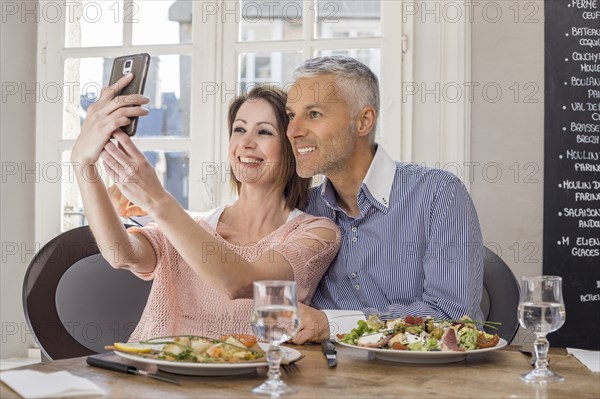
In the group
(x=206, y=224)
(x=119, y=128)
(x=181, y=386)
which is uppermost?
(x=119, y=128)

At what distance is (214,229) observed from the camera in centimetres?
220

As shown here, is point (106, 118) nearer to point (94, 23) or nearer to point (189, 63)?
point (189, 63)

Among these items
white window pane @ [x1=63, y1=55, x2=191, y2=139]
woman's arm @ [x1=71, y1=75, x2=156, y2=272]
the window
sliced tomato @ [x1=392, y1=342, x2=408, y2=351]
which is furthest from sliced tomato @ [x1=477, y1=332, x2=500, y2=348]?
white window pane @ [x1=63, y1=55, x2=191, y2=139]

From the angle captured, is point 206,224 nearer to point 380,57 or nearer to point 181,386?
point 181,386

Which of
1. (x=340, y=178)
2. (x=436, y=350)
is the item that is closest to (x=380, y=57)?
(x=340, y=178)

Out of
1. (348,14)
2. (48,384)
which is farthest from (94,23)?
(48,384)

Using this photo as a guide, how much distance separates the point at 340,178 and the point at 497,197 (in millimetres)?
992

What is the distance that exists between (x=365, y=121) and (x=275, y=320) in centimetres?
124

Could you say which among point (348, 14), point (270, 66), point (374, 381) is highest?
point (348, 14)

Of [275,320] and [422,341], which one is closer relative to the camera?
[275,320]

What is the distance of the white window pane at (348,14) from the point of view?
3.22 meters

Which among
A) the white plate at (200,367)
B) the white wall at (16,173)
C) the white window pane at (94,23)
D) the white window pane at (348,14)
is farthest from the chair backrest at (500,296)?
the white wall at (16,173)

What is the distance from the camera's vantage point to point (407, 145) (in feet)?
10.1

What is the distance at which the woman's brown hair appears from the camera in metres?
2.25
